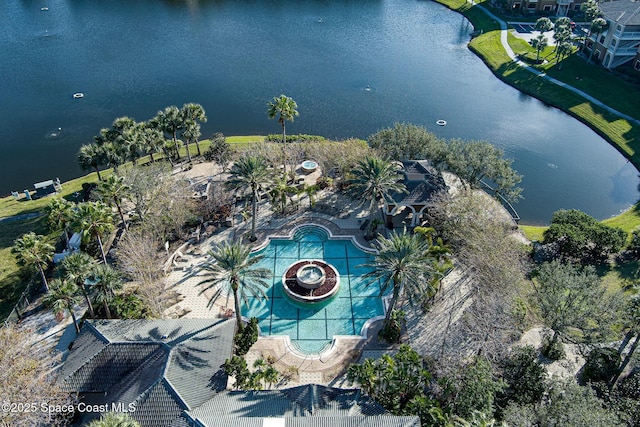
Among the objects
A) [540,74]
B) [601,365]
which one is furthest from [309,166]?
[540,74]

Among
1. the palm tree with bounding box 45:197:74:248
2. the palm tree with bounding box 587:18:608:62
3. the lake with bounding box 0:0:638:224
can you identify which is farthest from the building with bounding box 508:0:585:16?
the palm tree with bounding box 45:197:74:248

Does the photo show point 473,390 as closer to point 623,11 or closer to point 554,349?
point 554,349

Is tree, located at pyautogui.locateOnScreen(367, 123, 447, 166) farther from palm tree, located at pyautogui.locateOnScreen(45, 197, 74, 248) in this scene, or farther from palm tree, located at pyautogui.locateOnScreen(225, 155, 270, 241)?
palm tree, located at pyautogui.locateOnScreen(45, 197, 74, 248)

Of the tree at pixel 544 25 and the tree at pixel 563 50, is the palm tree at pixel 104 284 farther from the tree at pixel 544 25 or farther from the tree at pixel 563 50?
the tree at pixel 544 25

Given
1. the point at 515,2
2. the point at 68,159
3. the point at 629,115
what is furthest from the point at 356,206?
the point at 515,2

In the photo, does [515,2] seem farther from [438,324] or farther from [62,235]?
[62,235]

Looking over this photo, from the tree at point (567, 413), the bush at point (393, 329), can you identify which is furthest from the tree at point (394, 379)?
the tree at point (567, 413)
